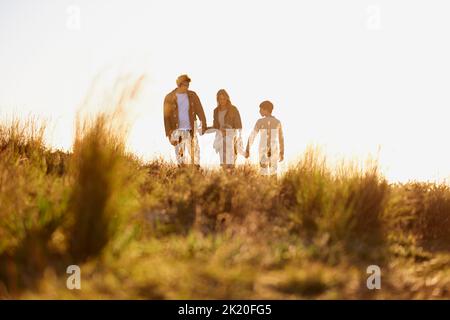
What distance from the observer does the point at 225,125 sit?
9.73 m

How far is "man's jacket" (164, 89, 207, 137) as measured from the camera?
9477 mm

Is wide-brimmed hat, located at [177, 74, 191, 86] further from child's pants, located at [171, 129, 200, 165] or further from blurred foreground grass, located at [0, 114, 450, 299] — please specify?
blurred foreground grass, located at [0, 114, 450, 299]

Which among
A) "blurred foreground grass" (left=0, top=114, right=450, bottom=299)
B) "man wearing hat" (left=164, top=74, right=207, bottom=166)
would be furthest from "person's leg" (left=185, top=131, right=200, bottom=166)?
"blurred foreground grass" (left=0, top=114, right=450, bottom=299)

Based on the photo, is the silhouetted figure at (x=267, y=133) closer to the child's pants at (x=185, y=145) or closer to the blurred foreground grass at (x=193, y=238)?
the child's pants at (x=185, y=145)

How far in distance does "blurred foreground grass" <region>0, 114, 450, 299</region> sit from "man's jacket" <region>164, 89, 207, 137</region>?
3321 mm

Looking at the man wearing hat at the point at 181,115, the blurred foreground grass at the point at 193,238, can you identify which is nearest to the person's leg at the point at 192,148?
the man wearing hat at the point at 181,115

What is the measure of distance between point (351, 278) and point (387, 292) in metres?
0.28

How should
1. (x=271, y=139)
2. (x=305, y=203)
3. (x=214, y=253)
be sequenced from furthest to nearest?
(x=271, y=139) → (x=305, y=203) → (x=214, y=253)

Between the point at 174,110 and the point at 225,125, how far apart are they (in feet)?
2.77

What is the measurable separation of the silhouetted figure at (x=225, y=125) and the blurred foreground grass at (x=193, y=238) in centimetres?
341

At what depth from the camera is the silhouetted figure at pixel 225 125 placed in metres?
9.66
